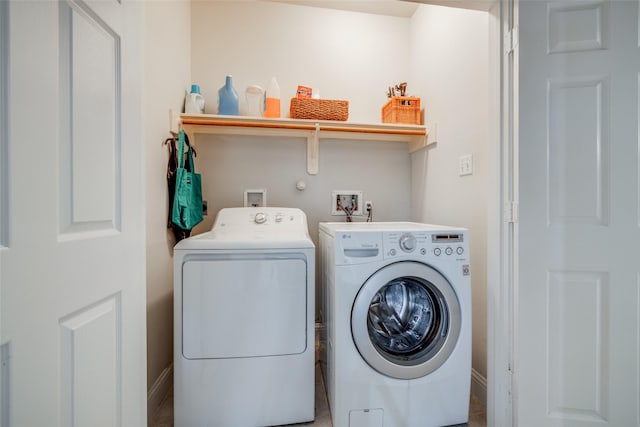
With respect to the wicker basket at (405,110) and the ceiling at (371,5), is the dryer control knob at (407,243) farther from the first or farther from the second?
the ceiling at (371,5)

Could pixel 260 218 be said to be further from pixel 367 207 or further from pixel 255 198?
pixel 367 207

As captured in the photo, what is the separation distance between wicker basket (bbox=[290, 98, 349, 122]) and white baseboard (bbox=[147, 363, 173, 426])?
1808 mm

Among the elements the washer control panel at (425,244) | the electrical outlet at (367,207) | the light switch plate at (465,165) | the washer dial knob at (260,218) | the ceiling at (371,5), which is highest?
the ceiling at (371,5)

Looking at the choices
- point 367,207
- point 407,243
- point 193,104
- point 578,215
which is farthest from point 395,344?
point 193,104

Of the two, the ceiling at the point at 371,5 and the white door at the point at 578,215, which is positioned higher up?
the ceiling at the point at 371,5

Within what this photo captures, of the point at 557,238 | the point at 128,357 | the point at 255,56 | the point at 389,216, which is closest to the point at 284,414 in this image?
the point at 128,357

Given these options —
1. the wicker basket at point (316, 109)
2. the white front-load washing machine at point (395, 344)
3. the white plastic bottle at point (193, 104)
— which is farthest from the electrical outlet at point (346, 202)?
the white plastic bottle at point (193, 104)

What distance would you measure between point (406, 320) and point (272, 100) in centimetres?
169

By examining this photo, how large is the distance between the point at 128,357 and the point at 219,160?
5.09 ft

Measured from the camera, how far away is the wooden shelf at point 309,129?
1.84 meters

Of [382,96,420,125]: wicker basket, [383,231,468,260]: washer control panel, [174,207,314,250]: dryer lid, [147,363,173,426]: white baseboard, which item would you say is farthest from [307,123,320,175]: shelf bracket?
[147,363,173,426]: white baseboard

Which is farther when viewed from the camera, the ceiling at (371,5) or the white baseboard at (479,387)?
the ceiling at (371,5)

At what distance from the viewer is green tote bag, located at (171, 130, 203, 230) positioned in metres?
1.53

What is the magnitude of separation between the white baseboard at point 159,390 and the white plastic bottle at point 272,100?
1.76 meters
